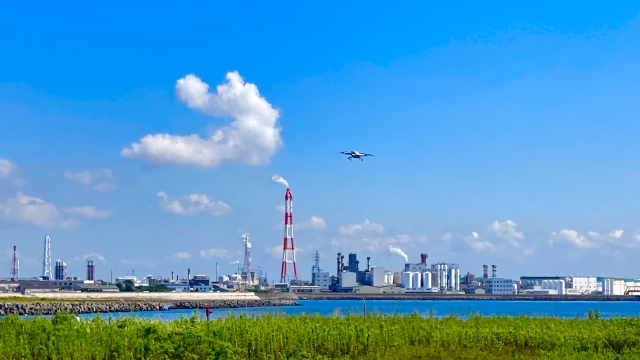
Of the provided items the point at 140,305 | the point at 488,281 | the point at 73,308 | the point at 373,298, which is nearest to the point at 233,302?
the point at 140,305

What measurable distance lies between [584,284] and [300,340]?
189 meters

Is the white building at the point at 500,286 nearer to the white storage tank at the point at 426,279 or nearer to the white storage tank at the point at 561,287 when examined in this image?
the white storage tank at the point at 561,287

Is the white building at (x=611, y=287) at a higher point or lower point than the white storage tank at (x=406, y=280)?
lower

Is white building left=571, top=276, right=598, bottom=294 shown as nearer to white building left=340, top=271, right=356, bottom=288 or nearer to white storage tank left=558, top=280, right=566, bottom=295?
white storage tank left=558, top=280, right=566, bottom=295

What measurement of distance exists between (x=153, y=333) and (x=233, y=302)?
9649cm

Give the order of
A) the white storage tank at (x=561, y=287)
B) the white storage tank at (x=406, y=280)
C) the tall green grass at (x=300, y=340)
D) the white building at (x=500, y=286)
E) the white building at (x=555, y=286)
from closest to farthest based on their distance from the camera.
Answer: the tall green grass at (x=300, y=340) < the white storage tank at (x=406, y=280) < the white building at (x=500, y=286) < the white storage tank at (x=561, y=287) < the white building at (x=555, y=286)

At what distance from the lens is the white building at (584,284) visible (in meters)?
188

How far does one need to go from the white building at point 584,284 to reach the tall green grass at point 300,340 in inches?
6995

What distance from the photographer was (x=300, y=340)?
17.9 m

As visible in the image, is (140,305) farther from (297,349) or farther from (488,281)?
(488,281)

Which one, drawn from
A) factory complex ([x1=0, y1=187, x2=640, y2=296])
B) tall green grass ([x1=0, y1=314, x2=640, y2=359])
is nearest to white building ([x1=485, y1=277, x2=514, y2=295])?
factory complex ([x1=0, y1=187, x2=640, y2=296])

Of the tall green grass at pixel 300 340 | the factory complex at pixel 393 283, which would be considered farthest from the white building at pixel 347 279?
the tall green grass at pixel 300 340

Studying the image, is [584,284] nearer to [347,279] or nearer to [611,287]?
[611,287]

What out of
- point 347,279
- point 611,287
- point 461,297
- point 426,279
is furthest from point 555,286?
point 347,279
